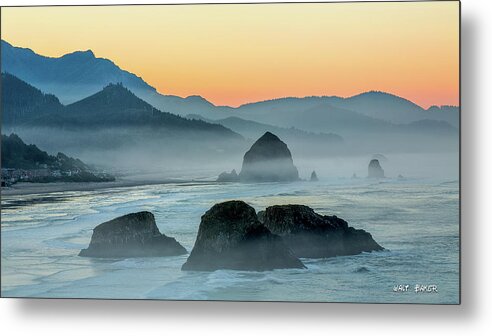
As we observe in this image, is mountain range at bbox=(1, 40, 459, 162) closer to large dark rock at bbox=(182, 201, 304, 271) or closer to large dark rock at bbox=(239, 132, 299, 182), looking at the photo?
large dark rock at bbox=(239, 132, 299, 182)

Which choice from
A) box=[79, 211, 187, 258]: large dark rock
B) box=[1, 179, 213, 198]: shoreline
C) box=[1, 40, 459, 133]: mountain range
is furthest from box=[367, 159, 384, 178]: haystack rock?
box=[79, 211, 187, 258]: large dark rock

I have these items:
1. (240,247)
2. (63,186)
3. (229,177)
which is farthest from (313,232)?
(63,186)

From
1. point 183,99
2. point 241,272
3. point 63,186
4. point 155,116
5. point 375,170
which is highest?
point 183,99

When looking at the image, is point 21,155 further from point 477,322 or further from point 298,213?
point 477,322

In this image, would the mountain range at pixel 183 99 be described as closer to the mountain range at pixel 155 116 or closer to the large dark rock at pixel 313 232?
the mountain range at pixel 155 116

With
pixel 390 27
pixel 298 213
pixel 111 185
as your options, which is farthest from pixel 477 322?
pixel 111 185

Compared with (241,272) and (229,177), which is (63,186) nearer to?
(229,177)

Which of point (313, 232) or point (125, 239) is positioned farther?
point (125, 239)
